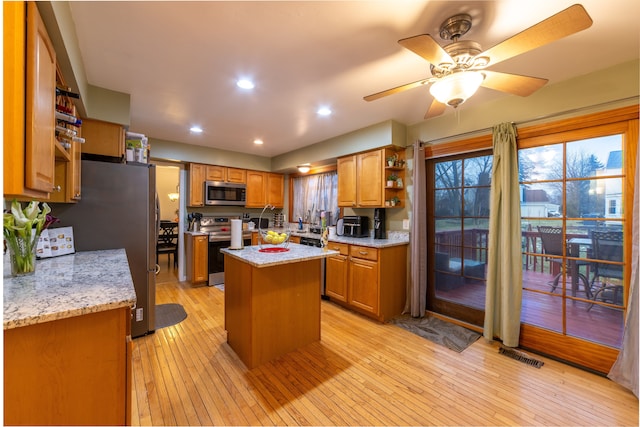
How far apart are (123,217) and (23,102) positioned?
1856mm

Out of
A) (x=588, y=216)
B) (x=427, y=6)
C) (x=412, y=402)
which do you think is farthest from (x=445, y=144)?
(x=412, y=402)

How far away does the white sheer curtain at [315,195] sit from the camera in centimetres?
470

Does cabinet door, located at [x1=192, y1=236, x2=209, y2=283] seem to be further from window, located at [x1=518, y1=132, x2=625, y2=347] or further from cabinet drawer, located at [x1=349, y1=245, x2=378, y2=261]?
window, located at [x1=518, y1=132, x2=625, y2=347]

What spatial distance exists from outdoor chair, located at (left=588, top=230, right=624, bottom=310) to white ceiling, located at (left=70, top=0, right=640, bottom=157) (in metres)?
1.38

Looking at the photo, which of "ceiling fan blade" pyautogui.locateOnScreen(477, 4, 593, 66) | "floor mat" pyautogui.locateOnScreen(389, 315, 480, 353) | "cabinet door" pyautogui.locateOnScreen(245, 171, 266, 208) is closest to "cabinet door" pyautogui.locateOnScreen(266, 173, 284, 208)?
"cabinet door" pyautogui.locateOnScreen(245, 171, 266, 208)

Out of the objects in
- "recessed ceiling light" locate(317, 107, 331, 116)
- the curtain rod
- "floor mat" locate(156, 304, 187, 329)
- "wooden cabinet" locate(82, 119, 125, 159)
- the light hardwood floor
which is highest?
"recessed ceiling light" locate(317, 107, 331, 116)

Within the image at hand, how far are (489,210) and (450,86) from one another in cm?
175

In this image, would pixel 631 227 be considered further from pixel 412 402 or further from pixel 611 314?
pixel 412 402

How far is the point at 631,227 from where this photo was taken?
2.00 meters

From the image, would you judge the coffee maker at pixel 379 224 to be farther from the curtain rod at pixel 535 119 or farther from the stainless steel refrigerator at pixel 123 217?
the stainless steel refrigerator at pixel 123 217

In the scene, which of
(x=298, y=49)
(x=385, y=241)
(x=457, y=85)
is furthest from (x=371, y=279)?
(x=298, y=49)

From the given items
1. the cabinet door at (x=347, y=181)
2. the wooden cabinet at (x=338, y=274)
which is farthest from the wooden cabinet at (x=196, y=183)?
the wooden cabinet at (x=338, y=274)

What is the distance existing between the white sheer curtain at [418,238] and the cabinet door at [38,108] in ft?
10.3

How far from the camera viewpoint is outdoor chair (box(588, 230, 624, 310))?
6.88 ft
